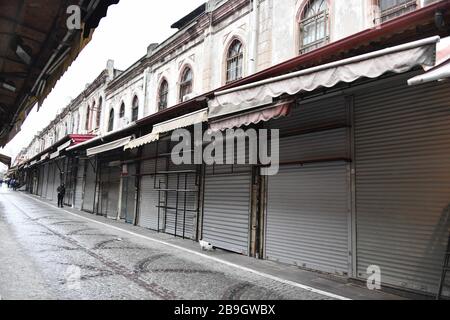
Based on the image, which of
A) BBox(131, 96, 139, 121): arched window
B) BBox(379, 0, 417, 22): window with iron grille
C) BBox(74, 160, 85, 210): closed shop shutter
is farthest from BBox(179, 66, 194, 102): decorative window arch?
BBox(74, 160, 85, 210): closed shop shutter

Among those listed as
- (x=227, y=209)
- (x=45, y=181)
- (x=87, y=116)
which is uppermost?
(x=87, y=116)

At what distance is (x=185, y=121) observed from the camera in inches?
399

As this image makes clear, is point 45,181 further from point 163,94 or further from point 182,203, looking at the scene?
point 182,203

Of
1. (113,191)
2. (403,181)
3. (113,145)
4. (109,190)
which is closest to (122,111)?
(109,190)

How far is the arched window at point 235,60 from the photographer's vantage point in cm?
1409

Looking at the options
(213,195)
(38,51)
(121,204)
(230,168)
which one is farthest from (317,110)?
(121,204)

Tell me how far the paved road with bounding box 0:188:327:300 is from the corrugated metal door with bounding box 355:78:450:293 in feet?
5.58

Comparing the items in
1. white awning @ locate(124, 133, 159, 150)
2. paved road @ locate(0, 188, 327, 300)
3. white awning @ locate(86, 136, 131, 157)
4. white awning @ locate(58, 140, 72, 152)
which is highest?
white awning @ locate(58, 140, 72, 152)

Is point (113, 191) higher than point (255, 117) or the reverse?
the reverse

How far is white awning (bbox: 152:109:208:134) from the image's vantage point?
935 cm

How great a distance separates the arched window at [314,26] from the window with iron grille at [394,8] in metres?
1.61

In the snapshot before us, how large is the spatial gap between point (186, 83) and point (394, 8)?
411 inches

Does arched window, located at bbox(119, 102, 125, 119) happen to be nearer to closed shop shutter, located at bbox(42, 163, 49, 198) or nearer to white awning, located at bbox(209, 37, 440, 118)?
white awning, located at bbox(209, 37, 440, 118)

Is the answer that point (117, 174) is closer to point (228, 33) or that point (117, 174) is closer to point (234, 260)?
point (228, 33)
